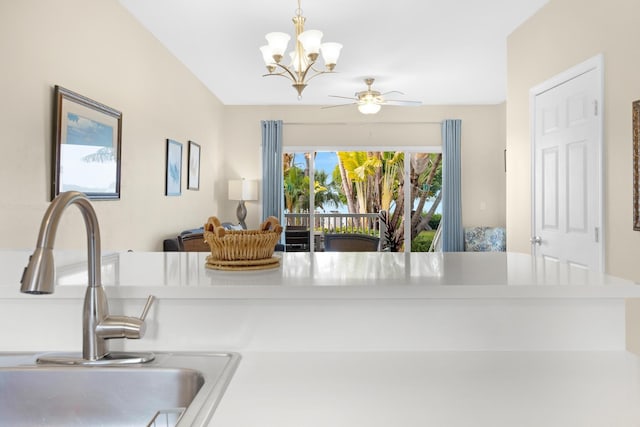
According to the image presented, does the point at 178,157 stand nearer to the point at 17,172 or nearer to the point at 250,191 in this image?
the point at 250,191

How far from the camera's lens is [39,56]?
7.87 feet

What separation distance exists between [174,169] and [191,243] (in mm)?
746

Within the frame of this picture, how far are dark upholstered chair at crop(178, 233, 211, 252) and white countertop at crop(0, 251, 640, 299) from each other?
293 cm

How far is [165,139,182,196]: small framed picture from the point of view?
4.35 metres

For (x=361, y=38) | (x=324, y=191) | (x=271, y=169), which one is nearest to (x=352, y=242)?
(x=324, y=191)

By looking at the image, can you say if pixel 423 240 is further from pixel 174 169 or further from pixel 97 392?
pixel 97 392

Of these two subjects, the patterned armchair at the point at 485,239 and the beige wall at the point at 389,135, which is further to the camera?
the beige wall at the point at 389,135

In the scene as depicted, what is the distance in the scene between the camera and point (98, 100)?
119 inches

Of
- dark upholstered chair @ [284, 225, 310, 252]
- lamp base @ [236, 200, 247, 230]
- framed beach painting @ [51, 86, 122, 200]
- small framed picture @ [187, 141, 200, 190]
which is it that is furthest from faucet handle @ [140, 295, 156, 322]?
dark upholstered chair @ [284, 225, 310, 252]

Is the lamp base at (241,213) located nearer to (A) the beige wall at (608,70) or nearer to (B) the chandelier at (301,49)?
(B) the chandelier at (301,49)

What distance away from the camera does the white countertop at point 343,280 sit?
1019 mm

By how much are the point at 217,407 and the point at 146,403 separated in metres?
0.26

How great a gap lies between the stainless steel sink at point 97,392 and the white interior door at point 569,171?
2.49m

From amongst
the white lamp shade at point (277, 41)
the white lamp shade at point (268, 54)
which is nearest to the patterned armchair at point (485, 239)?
the white lamp shade at point (268, 54)
